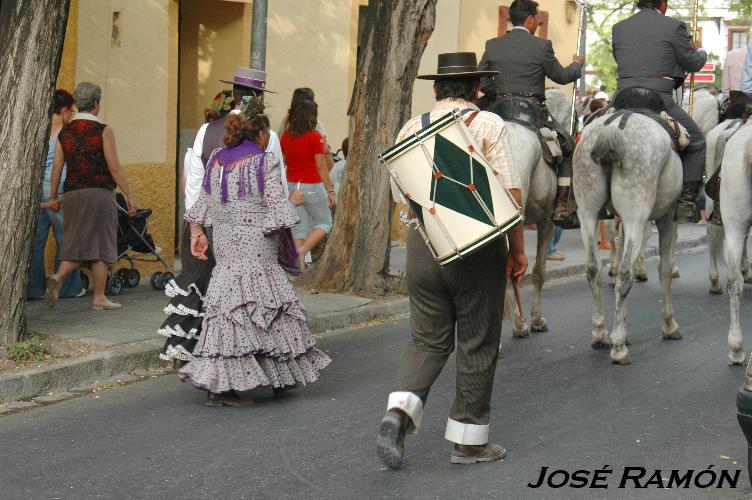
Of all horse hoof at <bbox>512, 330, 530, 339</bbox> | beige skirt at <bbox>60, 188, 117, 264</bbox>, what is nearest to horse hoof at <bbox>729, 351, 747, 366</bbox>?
horse hoof at <bbox>512, 330, 530, 339</bbox>

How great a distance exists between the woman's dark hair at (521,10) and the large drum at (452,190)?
5.10 metres

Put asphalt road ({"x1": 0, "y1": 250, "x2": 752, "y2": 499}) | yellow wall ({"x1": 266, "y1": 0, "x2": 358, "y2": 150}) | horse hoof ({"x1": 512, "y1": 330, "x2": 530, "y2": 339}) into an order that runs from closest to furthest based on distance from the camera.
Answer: asphalt road ({"x1": 0, "y1": 250, "x2": 752, "y2": 499}) → horse hoof ({"x1": 512, "y1": 330, "x2": 530, "y2": 339}) → yellow wall ({"x1": 266, "y1": 0, "x2": 358, "y2": 150})

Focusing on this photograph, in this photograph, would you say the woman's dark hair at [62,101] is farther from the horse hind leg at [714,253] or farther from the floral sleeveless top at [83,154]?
the horse hind leg at [714,253]

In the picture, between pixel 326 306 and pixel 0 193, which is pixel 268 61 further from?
pixel 0 193

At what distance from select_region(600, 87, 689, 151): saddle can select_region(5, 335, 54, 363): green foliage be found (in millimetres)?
4740

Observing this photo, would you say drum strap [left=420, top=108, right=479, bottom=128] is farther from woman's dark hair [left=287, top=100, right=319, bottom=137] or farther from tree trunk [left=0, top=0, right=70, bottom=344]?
woman's dark hair [left=287, top=100, right=319, bottom=137]

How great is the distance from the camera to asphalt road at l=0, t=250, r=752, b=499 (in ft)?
20.8

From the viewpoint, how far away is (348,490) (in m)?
6.25

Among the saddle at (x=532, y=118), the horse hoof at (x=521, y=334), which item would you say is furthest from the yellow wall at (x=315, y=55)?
the horse hoof at (x=521, y=334)

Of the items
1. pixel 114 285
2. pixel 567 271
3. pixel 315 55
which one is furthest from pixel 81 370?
pixel 315 55

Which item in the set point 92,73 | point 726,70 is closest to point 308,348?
point 92,73

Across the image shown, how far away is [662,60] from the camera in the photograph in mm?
10680

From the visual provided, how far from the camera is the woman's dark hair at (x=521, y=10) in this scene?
11109 millimetres

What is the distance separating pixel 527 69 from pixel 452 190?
4.90m
